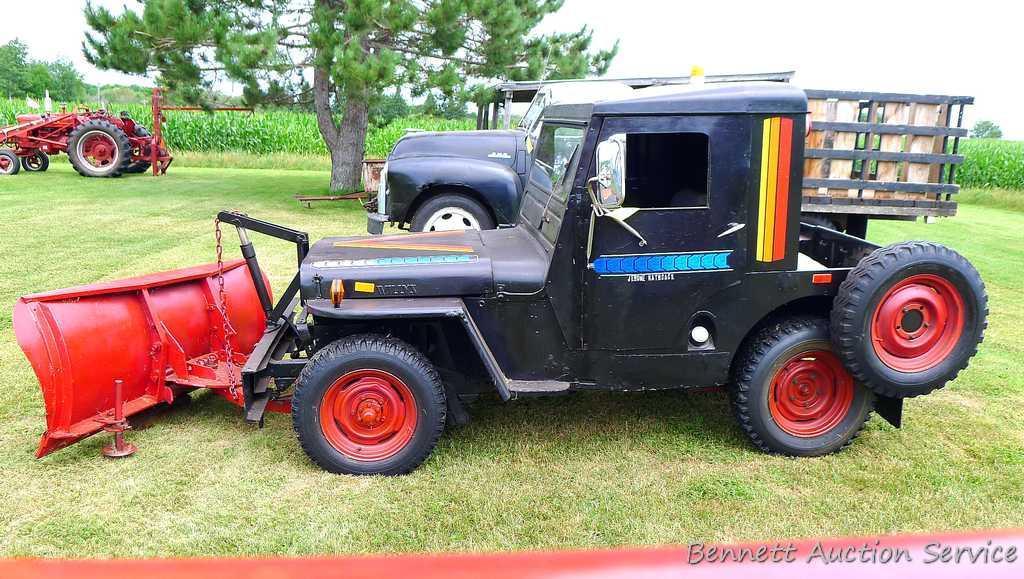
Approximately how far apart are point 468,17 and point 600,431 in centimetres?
1111

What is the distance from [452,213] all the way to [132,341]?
481 centimetres

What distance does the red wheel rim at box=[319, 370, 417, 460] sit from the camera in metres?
3.86

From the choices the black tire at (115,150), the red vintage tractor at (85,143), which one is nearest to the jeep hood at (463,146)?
the red vintage tractor at (85,143)

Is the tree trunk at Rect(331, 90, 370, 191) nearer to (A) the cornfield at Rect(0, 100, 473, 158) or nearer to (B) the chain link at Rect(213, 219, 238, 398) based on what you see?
(A) the cornfield at Rect(0, 100, 473, 158)

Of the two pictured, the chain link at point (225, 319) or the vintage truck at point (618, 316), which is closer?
the vintage truck at point (618, 316)

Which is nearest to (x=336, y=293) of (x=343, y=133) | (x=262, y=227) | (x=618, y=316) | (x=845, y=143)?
(x=262, y=227)

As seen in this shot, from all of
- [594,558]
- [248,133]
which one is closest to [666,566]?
[594,558]

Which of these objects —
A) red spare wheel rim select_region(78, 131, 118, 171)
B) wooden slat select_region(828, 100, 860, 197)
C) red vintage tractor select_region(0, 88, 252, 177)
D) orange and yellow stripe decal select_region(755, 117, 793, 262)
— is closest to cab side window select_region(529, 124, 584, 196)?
orange and yellow stripe decal select_region(755, 117, 793, 262)

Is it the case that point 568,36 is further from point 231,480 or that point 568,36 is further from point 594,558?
point 594,558

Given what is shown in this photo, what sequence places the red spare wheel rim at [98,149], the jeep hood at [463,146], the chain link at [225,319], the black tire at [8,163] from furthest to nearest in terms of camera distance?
the red spare wheel rim at [98,149] → the black tire at [8,163] → the jeep hood at [463,146] → the chain link at [225,319]

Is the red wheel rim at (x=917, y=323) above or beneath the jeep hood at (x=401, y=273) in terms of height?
beneath

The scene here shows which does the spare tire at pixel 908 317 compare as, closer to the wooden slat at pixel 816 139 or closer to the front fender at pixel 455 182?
the wooden slat at pixel 816 139

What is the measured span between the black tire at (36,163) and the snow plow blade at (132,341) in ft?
59.9

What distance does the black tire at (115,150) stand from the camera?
18.4 meters
